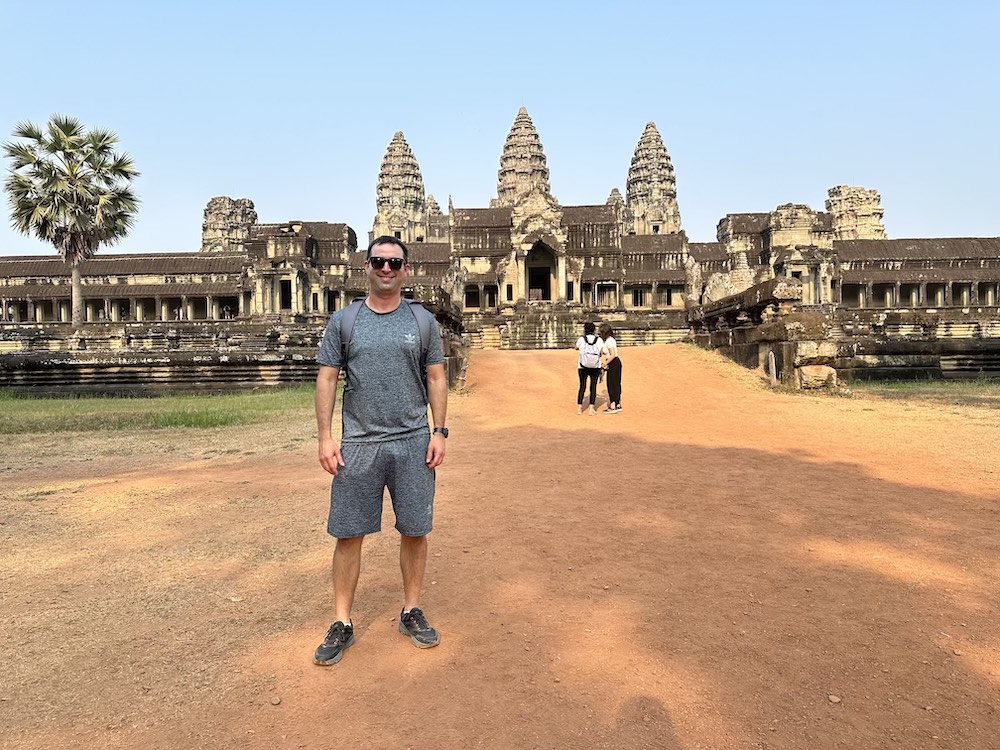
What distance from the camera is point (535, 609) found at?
119 inches

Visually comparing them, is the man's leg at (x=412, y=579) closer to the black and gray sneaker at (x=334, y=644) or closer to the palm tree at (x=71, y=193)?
the black and gray sneaker at (x=334, y=644)

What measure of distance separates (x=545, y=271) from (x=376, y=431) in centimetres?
3790

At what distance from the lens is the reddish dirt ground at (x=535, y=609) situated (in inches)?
84.4

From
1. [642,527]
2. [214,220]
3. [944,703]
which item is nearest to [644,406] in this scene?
[642,527]

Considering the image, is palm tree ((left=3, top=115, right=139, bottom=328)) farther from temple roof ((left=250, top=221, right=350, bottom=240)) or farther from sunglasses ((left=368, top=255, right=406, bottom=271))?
sunglasses ((left=368, top=255, right=406, bottom=271))

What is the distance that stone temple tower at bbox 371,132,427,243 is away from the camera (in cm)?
6050

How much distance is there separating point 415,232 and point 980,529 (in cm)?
6064

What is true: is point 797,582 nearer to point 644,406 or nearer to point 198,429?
point 644,406

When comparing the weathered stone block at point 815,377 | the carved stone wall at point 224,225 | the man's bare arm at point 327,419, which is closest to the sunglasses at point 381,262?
the man's bare arm at point 327,419

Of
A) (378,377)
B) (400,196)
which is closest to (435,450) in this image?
(378,377)

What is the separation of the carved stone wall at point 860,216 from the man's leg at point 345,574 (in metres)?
63.8

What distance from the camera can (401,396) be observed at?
8.79 feet

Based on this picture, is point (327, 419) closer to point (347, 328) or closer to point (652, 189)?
point (347, 328)

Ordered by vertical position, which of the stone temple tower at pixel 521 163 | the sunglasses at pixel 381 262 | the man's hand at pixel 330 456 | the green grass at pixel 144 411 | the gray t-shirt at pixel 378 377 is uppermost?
the stone temple tower at pixel 521 163
